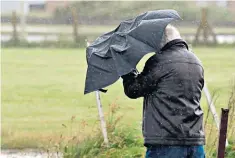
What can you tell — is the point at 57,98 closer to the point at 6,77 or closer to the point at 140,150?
the point at 6,77

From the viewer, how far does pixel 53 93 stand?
885 cm

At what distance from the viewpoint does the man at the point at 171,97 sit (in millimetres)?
4379

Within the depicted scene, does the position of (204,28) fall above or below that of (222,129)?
below

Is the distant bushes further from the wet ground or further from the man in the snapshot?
the man

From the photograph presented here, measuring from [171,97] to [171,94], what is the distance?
0.02 m

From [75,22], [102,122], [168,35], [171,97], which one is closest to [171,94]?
[171,97]

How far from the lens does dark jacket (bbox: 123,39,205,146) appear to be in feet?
14.4

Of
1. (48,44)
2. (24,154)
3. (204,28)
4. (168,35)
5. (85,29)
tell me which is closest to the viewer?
(168,35)

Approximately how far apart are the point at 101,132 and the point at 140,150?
1.77ft

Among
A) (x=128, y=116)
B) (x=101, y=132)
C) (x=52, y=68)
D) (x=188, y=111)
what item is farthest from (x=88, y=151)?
(x=188, y=111)

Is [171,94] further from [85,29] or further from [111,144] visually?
[85,29]

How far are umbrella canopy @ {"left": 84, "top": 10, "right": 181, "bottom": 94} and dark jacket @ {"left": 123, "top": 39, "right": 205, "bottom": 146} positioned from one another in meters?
0.10

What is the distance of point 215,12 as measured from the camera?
9234 millimetres

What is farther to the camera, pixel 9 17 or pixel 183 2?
pixel 9 17
